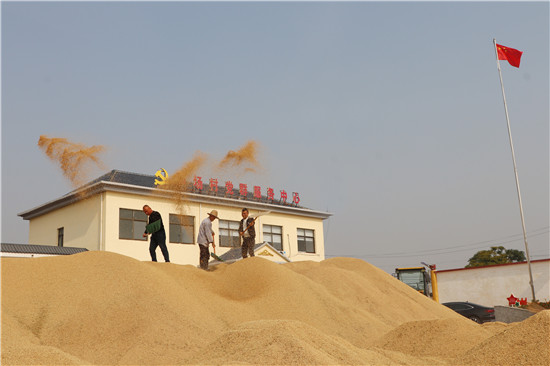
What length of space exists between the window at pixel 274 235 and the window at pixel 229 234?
261cm

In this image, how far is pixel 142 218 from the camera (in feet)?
82.3

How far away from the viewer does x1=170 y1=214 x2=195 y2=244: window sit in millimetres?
26344

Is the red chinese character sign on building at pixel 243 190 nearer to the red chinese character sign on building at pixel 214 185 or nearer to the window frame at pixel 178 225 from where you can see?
the red chinese character sign on building at pixel 214 185

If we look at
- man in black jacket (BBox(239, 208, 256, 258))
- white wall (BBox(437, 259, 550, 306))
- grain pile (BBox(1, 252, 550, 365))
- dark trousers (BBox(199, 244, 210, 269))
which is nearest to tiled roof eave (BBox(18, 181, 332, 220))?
white wall (BBox(437, 259, 550, 306))

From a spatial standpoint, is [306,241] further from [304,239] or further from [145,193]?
[145,193]

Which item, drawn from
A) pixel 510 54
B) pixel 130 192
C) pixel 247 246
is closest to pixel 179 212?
pixel 130 192

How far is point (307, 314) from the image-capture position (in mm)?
10234

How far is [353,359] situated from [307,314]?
12.0 feet

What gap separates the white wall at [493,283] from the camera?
1030 inches

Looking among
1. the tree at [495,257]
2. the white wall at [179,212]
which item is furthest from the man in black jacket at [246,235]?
the tree at [495,257]

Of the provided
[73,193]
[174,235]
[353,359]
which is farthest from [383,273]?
[73,193]

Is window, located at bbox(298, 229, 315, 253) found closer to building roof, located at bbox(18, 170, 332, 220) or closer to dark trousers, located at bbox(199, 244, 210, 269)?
building roof, located at bbox(18, 170, 332, 220)

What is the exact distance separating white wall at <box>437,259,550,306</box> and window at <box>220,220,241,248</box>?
1231cm

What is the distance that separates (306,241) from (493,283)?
11839mm
